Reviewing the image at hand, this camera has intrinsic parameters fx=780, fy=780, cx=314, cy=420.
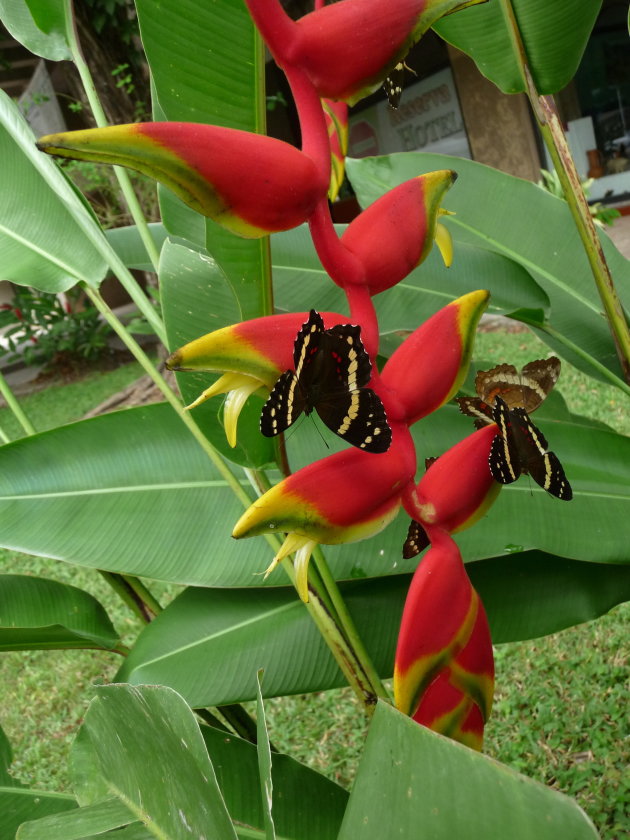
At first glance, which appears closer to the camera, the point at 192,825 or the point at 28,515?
the point at 192,825

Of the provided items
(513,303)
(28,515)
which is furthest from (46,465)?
(513,303)

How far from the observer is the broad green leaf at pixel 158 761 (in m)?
0.36

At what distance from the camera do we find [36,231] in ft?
2.77

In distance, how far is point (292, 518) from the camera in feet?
1.06

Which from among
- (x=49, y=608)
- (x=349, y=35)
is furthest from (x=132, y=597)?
(x=349, y=35)

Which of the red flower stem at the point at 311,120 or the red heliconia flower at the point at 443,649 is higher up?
the red flower stem at the point at 311,120

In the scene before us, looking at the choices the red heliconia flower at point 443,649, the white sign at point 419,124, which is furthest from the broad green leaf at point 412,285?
the white sign at point 419,124

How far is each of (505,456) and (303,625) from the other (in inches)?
17.2

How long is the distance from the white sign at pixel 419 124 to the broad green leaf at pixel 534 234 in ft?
16.0

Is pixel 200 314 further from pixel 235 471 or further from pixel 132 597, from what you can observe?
pixel 132 597

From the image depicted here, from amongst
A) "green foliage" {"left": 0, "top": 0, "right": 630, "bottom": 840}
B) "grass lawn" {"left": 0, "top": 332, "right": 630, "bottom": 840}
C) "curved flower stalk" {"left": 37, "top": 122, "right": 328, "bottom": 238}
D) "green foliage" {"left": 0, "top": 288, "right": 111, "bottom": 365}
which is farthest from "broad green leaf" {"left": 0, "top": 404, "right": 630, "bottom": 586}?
"green foliage" {"left": 0, "top": 288, "right": 111, "bottom": 365}

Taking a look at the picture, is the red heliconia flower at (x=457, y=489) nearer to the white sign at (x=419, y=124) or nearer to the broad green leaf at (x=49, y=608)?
the broad green leaf at (x=49, y=608)

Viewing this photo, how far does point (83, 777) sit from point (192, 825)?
276 mm

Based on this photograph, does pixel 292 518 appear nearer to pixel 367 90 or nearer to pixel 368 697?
pixel 367 90
